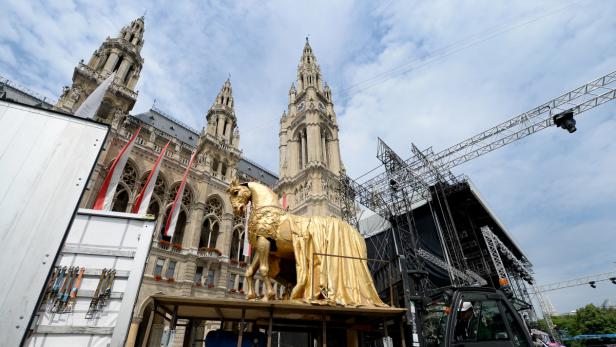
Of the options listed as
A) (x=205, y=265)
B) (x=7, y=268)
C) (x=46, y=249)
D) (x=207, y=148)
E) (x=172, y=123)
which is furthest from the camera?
(x=172, y=123)

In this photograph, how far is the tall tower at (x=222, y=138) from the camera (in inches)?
1087

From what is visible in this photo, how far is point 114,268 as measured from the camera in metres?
4.56

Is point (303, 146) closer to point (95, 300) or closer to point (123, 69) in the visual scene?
point (123, 69)

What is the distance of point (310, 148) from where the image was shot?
31094mm

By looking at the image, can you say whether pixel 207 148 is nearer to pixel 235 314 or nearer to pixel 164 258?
pixel 164 258

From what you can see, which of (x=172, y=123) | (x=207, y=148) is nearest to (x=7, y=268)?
(x=207, y=148)

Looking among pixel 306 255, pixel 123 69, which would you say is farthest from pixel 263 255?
pixel 123 69

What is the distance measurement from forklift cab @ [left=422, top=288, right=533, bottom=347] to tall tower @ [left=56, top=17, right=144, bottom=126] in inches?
969

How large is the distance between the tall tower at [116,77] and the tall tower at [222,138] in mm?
7179

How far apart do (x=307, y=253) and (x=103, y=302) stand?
3.53 m

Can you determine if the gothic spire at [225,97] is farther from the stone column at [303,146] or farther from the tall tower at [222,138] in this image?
the stone column at [303,146]

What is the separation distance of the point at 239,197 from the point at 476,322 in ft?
17.1

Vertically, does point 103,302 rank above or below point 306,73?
below

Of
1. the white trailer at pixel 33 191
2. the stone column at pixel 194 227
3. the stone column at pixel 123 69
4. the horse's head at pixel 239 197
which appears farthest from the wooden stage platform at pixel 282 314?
the stone column at pixel 123 69
